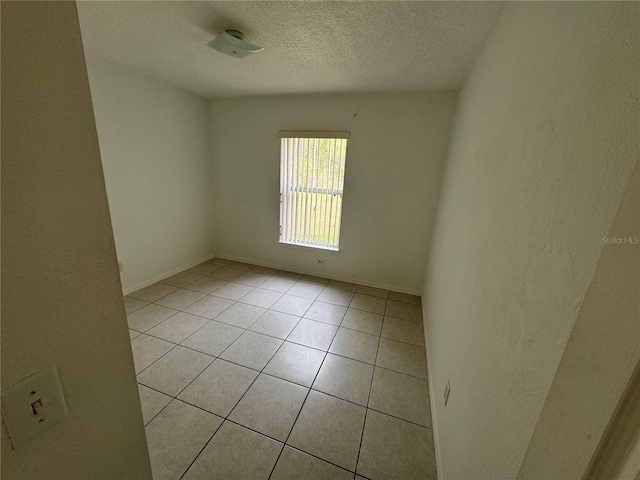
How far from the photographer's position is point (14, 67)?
1.20 feet

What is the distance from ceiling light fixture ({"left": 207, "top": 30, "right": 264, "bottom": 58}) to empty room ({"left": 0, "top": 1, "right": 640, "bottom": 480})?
2 centimetres

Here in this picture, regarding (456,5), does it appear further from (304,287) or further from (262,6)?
(304,287)

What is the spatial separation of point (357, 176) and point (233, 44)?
1.79m

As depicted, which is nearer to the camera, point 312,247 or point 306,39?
point 306,39

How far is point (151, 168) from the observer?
2.86m

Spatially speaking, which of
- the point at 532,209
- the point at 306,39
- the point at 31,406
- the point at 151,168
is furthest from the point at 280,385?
the point at 151,168

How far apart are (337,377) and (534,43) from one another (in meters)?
2.04

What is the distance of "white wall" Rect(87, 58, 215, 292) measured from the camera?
2432 millimetres

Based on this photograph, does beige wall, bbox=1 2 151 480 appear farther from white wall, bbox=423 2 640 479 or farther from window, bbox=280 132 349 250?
window, bbox=280 132 349 250

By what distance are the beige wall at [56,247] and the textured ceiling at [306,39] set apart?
143 centimetres

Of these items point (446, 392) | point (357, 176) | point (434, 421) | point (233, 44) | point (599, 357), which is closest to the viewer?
point (599, 357)

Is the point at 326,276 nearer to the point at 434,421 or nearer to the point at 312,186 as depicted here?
the point at 312,186

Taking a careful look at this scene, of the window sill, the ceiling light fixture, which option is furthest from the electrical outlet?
the ceiling light fixture

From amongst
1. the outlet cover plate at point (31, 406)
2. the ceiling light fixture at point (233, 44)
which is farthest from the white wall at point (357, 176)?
the outlet cover plate at point (31, 406)
